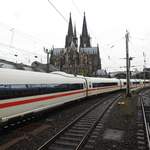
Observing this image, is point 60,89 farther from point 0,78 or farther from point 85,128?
point 0,78

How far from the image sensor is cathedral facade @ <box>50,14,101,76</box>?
96512mm

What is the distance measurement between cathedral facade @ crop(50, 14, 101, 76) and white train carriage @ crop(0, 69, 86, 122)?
70975mm

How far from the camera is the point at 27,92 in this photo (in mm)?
12148

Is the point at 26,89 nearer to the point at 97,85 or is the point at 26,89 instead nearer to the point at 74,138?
the point at 74,138

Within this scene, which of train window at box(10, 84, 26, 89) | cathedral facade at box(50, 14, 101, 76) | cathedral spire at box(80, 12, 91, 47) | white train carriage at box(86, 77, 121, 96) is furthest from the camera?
cathedral spire at box(80, 12, 91, 47)

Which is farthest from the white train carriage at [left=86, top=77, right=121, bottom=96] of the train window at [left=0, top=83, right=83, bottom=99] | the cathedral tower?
the cathedral tower

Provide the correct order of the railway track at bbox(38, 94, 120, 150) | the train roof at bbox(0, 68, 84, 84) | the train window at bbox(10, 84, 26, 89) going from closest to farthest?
the railway track at bbox(38, 94, 120, 150), the train roof at bbox(0, 68, 84, 84), the train window at bbox(10, 84, 26, 89)

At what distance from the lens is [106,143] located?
9781 millimetres

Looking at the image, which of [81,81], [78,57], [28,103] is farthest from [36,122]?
[78,57]

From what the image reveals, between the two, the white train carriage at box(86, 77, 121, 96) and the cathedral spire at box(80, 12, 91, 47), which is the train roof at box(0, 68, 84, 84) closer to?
the white train carriage at box(86, 77, 121, 96)

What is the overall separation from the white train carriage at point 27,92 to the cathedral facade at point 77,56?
2794 inches

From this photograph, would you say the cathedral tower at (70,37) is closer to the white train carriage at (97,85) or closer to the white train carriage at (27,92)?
A: the white train carriage at (97,85)

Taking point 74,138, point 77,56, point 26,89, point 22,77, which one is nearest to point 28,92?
point 26,89

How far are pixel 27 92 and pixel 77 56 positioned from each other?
88.3m
